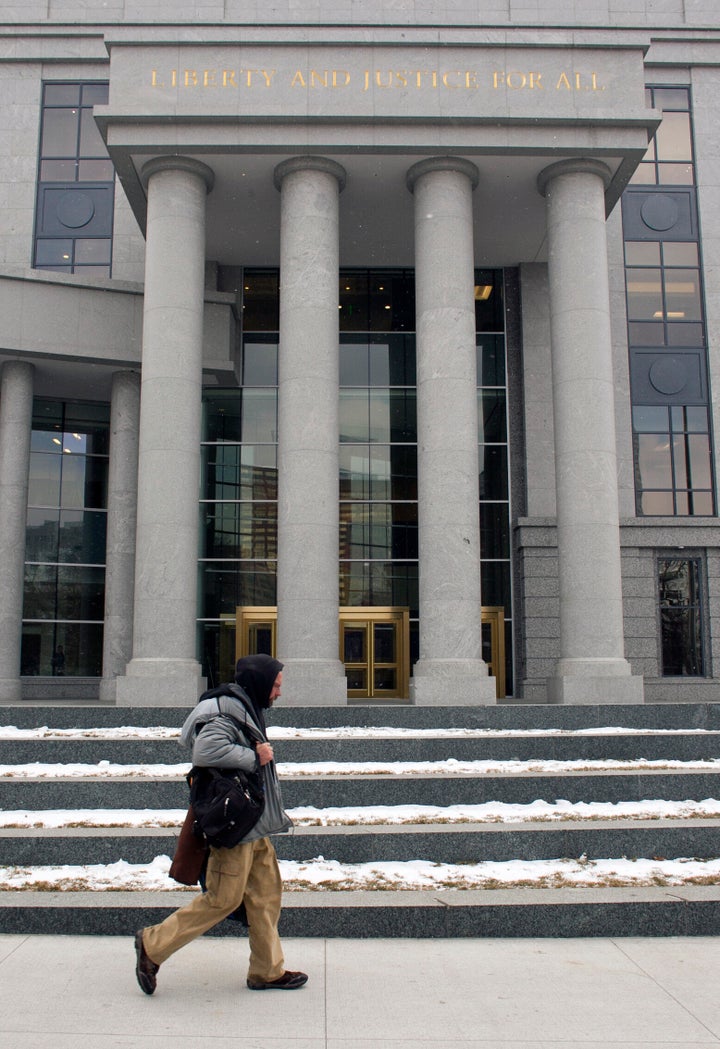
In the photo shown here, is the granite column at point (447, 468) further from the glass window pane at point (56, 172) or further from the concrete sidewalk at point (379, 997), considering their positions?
the glass window pane at point (56, 172)

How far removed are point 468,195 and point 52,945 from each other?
1692 cm

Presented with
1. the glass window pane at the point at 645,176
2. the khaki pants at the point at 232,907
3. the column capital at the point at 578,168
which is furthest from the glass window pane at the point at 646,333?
the khaki pants at the point at 232,907

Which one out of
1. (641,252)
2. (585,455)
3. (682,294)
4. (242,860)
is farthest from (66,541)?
(242,860)

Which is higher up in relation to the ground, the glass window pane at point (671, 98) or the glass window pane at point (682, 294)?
the glass window pane at point (671, 98)

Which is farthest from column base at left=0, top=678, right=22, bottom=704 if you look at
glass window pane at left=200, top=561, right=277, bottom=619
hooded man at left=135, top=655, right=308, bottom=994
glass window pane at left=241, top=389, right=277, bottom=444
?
hooded man at left=135, top=655, right=308, bottom=994

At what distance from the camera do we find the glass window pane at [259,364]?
24938 mm

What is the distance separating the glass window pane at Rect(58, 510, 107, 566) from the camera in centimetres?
2494

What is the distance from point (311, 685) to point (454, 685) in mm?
2655

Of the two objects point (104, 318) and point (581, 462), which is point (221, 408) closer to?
point (104, 318)

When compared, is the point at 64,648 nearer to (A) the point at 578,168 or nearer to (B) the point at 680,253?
(A) the point at 578,168

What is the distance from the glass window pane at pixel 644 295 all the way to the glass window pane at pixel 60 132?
50.3 feet

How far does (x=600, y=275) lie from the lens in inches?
758

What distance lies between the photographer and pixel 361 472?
24.6 metres

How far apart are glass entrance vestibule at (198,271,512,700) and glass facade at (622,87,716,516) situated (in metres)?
3.52
